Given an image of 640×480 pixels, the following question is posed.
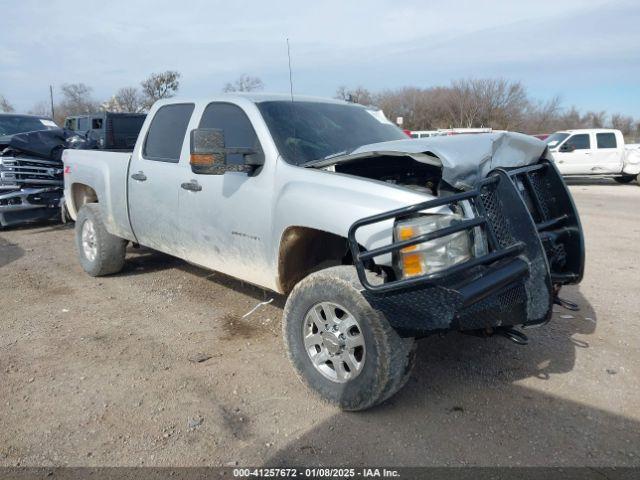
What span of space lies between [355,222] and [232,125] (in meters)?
1.83

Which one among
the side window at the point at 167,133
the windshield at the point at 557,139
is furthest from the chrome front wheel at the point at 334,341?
the windshield at the point at 557,139

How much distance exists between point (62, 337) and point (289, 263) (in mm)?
2059

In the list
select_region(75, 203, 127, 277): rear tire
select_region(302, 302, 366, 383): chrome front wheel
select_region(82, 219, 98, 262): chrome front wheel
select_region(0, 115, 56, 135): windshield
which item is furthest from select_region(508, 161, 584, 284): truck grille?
select_region(0, 115, 56, 135): windshield

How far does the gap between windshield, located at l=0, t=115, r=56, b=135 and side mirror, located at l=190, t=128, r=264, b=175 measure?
9.32m

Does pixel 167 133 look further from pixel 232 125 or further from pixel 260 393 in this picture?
pixel 260 393

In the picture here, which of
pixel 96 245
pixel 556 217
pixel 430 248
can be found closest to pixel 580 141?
pixel 556 217

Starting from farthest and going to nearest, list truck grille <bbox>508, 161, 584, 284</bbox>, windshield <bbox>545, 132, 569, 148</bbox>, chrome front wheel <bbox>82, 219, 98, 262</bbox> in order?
windshield <bbox>545, 132, 569, 148</bbox>, chrome front wheel <bbox>82, 219, 98, 262</bbox>, truck grille <bbox>508, 161, 584, 284</bbox>

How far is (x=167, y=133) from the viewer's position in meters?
5.02

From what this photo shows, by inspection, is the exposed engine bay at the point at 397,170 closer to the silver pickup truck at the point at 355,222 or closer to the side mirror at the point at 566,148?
the silver pickup truck at the point at 355,222

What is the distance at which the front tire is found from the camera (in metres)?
3.00

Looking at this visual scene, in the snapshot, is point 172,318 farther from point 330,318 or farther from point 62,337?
point 330,318

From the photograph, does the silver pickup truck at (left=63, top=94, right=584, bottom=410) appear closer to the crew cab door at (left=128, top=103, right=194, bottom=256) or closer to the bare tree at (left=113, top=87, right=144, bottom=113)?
the crew cab door at (left=128, top=103, right=194, bottom=256)

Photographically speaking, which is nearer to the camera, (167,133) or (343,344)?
(343,344)

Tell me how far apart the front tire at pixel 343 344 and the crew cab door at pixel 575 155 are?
15.7 m
